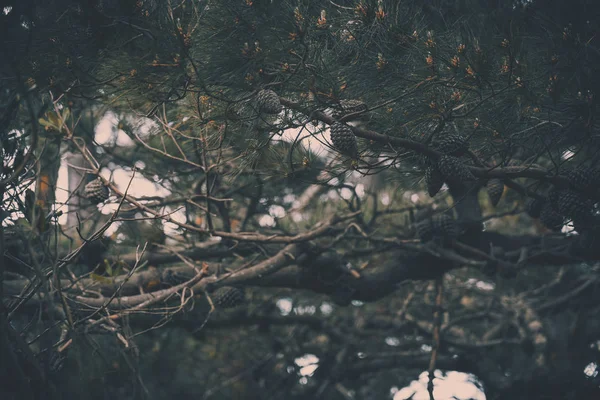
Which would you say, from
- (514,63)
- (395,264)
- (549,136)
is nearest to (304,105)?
(514,63)

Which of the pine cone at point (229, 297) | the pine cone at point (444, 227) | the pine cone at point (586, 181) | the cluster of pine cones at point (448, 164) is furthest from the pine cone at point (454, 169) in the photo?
the pine cone at point (229, 297)

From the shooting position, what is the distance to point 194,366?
5.34 meters

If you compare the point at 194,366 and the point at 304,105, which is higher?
the point at 304,105

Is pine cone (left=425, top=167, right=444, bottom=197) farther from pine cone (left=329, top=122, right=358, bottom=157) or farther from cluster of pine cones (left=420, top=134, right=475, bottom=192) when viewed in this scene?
pine cone (left=329, top=122, right=358, bottom=157)

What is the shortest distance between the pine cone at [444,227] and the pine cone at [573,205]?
619mm

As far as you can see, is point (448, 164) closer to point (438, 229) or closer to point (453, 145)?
point (453, 145)

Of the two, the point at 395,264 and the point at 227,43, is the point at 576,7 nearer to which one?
the point at 227,43

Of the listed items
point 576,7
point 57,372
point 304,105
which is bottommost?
point 57,372

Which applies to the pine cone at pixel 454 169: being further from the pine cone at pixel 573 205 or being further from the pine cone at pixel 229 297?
the pine cone at pixel 229 297

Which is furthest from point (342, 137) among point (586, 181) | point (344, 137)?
point (586, 181)

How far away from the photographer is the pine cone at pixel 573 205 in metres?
2.11

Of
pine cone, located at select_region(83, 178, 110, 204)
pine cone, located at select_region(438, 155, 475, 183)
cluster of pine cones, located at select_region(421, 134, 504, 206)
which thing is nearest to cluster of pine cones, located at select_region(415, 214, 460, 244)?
cluster of pine cones, located at select_region(421, 134, 504, 206)

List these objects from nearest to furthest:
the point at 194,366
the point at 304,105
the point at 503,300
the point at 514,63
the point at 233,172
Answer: the point at 514,63 → the point at 304,105 → the point at 233,172 → the point at 503,300 → the point at 194,366

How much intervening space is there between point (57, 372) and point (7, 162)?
0.84 meters
